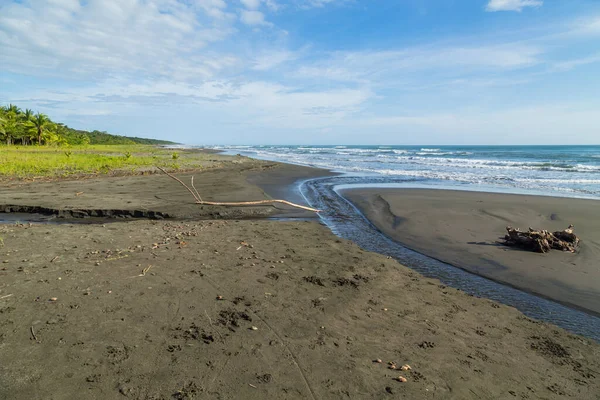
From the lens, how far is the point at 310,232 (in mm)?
9328

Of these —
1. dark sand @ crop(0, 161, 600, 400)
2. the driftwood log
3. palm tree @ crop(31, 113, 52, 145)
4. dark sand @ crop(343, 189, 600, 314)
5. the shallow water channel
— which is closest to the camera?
dark sand @ crop(0, 161, 600, 400)

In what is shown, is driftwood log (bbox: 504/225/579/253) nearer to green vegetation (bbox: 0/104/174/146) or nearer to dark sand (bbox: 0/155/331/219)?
dark sand (bbox: 0/155/331/219)

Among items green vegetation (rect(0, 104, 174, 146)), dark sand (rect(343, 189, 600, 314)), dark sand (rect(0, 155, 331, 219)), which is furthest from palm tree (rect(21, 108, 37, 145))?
dark sand (rect(343, 189, 600, 314))

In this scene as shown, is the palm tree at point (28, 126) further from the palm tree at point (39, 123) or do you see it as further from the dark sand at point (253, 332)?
the dark sand at point (253, 332)

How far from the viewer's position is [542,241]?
796 centimetres

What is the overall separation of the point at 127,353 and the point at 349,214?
9.84 metres

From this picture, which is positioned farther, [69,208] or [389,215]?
[389,215]

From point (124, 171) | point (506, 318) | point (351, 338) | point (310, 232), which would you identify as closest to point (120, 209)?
point (310, 232)

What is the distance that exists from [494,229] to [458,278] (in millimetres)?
4584

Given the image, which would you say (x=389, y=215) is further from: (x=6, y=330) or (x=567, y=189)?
(x=567, y=189)

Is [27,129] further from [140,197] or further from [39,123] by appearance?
[140,197]

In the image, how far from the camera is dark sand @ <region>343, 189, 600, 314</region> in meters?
6.48

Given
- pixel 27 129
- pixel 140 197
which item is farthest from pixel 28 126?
pixel 140 197

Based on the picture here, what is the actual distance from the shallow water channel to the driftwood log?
2.41m
